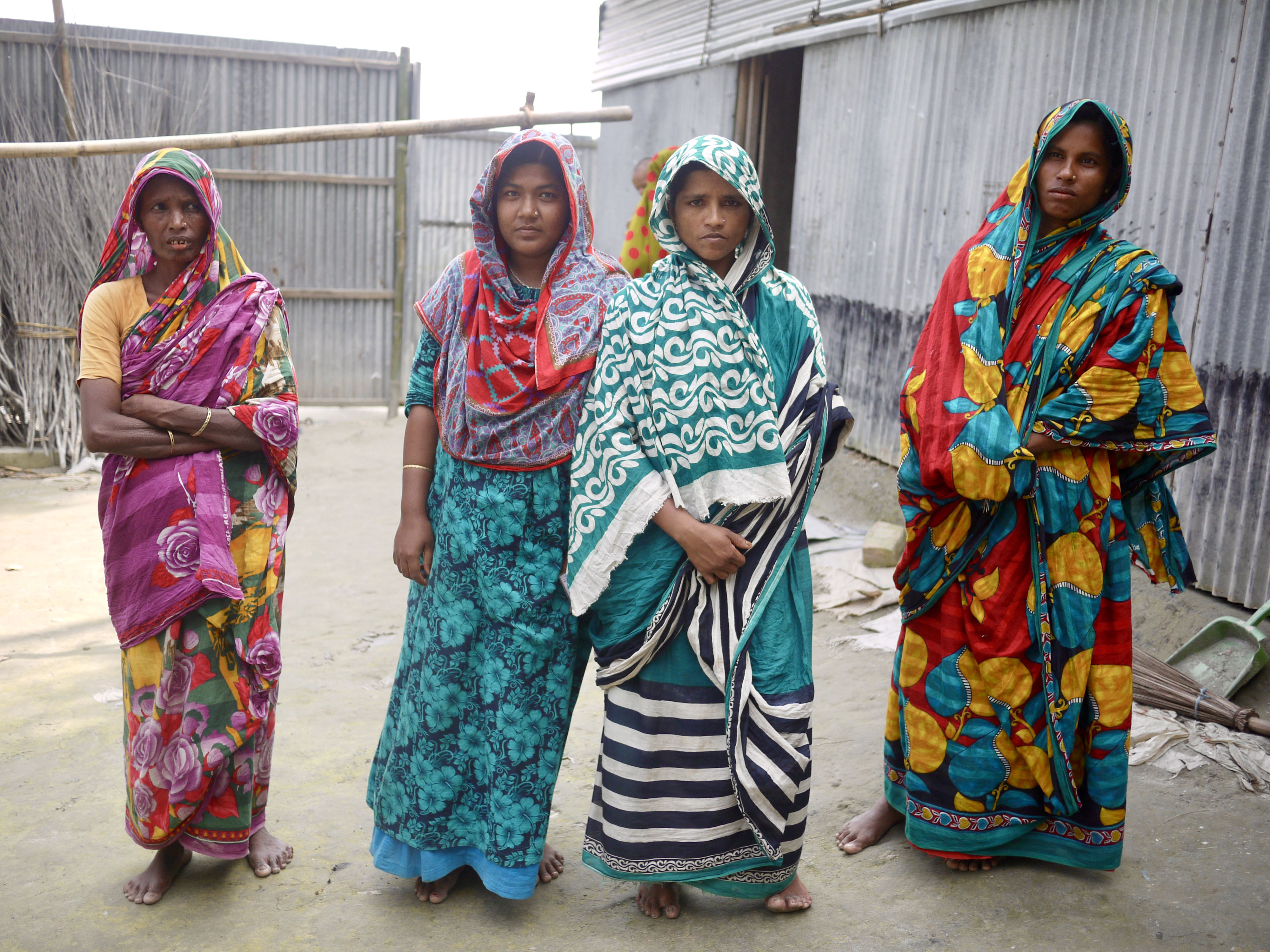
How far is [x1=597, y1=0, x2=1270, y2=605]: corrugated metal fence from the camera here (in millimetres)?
3705

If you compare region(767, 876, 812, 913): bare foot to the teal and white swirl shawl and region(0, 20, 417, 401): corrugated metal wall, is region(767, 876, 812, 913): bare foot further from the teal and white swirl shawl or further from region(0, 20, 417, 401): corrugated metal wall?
region(0, 20, 417, 401): corrugated metal wall

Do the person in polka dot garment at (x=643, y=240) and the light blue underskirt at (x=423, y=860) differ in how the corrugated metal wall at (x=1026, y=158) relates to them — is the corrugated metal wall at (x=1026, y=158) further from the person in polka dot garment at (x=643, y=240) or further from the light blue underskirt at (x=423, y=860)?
the light blue underskirt at (x=423, y=860)

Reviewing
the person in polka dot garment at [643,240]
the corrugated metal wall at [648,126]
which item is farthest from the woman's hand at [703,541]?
the corrugated metal wall at [648,126]

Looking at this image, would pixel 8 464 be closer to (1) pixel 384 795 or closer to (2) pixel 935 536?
(1) pixel 384 795

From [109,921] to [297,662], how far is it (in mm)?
1901

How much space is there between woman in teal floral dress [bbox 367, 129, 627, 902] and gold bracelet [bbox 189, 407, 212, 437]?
0.49m

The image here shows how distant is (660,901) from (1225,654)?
Answer: 232cm

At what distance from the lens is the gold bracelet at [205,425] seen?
8.33 feet

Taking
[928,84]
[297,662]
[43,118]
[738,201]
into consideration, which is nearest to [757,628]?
[738,201]

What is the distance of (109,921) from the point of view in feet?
8.30

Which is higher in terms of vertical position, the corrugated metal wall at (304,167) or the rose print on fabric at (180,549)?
the corrugated metal wall at (304,167)

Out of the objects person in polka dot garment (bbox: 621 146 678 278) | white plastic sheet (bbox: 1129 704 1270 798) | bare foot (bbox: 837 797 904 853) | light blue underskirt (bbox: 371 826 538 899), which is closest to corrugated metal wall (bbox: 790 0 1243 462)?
person in polka dot garment (bbox: 621 146 678 278)

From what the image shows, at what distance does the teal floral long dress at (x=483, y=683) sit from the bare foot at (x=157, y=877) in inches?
22.6

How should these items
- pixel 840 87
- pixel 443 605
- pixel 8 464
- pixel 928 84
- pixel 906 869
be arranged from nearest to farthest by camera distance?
pixel 443 605 < pixel 906 869 < pixel 928 84 < pixel 840 87 < pixel 8 464
